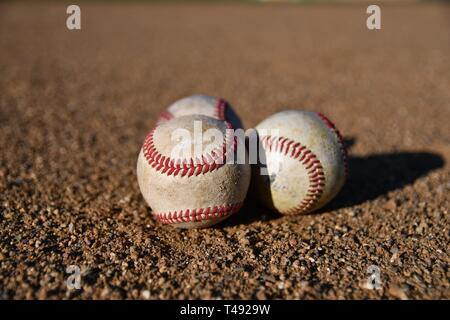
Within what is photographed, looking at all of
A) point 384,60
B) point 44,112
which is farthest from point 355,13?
point 44,112

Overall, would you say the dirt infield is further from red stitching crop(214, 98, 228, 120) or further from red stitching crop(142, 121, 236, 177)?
red stitching crop(214, 98, 228, 120)

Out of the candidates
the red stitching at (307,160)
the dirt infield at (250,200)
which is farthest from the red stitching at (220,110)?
the dirt infield at (250,200)

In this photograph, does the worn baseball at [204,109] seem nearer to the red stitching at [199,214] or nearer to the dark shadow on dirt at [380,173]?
the red stitching at [199,214]

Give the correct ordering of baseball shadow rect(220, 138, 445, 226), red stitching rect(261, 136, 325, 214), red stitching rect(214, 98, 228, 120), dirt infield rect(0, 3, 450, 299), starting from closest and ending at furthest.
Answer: dirt infield rect(0, 3, 450, 299) < red stitching rect(261, 136, 325, 214) < baseball shadow rect(220, 138, 445, 226) < red stitching rect(214, 98, 228, 120)

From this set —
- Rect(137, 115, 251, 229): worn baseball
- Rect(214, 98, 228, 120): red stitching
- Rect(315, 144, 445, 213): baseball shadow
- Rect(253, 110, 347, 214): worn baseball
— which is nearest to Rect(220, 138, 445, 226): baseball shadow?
Rect(315, 144, 445, 213): baseball shadow

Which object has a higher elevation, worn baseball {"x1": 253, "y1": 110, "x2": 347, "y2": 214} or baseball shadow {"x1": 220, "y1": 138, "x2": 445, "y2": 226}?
worn baseball {"x1": 253, "y1": 110, "x2": 347, "y2": 214}

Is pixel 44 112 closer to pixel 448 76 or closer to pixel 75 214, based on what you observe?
pixel 75 214
